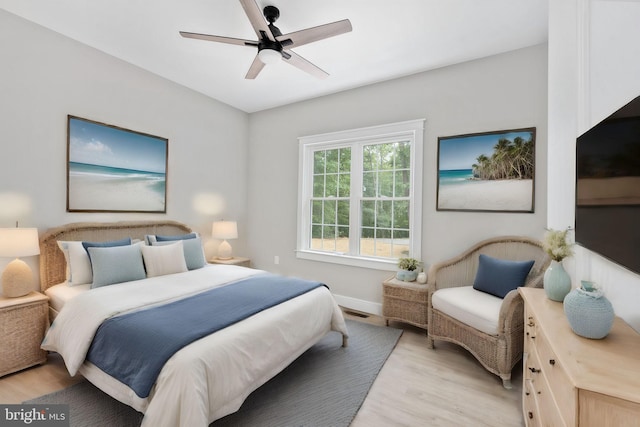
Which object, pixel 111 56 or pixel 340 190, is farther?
pixel 340 190

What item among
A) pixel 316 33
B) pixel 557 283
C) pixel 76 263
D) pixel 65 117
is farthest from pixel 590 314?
pixel 65 117

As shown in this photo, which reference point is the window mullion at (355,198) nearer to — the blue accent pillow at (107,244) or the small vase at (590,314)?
the blue accent pillow at (107,244)

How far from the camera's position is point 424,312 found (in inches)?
119

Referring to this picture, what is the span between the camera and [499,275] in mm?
2582

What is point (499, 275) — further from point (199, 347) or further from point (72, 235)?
point (72, 235)

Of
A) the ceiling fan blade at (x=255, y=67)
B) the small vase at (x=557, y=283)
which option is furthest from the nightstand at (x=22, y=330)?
the small vase at (x=557, y=283)

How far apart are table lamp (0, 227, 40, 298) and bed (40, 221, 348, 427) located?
0.22m

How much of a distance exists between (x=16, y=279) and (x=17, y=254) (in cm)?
24

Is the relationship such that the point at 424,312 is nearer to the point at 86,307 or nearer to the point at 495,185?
the point at 495,185

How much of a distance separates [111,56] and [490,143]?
414 cm

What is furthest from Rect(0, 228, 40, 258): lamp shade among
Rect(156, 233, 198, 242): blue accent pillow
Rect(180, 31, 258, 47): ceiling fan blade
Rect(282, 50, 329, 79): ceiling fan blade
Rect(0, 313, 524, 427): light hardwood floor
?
Rect(282, 50, 329, 79): ceiling fan blade

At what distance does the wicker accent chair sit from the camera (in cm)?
220

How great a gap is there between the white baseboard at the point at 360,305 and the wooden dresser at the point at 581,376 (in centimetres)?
212

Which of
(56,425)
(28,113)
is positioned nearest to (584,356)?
(56,425)
